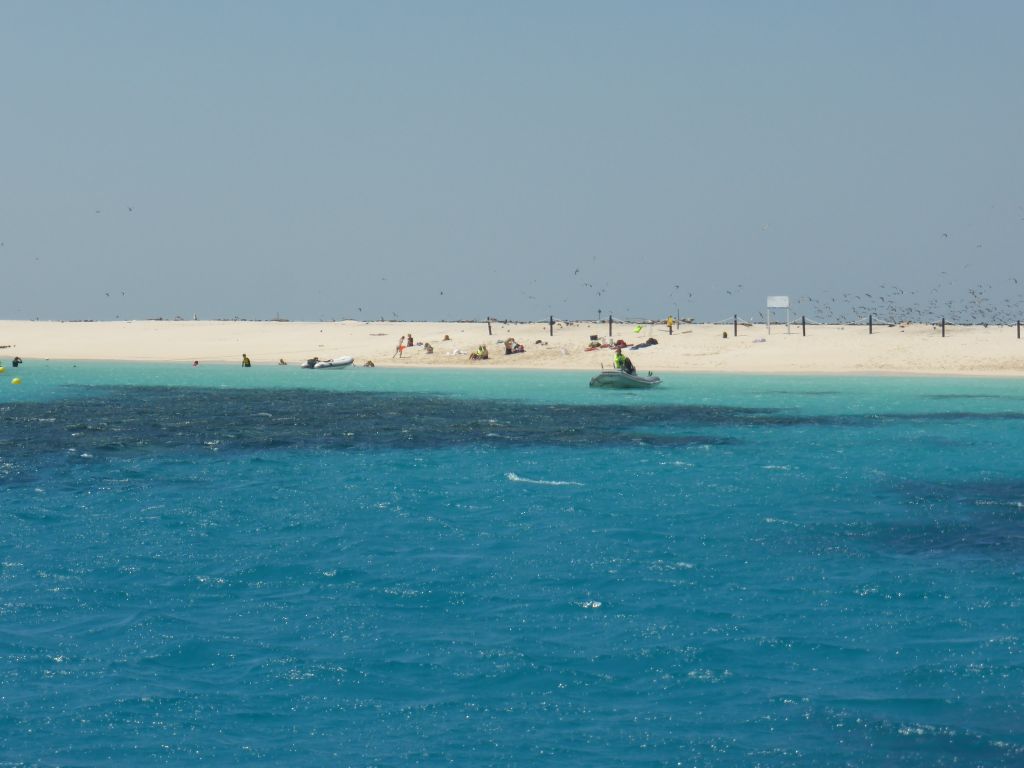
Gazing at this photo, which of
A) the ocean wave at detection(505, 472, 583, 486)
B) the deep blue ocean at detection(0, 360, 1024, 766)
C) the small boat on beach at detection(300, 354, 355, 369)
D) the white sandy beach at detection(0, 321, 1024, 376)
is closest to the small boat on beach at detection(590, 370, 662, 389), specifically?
the white sandy beach at detection(0, 321, 1024, 376)

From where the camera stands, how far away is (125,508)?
27.2 m

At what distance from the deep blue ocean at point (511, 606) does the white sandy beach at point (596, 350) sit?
53538 mm

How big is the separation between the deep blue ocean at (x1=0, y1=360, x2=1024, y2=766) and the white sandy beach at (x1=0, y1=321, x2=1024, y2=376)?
53.5m

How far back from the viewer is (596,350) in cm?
9919

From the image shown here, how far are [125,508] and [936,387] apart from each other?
58.1 metres

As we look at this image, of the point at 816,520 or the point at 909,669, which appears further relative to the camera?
the point at 816,520

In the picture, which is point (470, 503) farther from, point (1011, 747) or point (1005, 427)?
point (1005, 427)

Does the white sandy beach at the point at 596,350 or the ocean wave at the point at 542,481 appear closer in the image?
the ocean wave at the point at 542,481

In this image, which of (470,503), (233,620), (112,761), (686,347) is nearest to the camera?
(112,761)

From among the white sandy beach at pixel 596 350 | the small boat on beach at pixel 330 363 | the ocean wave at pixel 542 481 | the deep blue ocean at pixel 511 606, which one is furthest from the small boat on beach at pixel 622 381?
the ocean wave at pixel 542 481

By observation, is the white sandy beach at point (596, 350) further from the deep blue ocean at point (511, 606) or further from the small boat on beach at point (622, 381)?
the deep blue ocean at point (511, 606)

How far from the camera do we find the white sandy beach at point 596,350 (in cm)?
9156

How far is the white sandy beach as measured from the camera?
9156 centimetres

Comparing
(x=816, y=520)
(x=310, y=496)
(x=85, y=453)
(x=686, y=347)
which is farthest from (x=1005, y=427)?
(x=686, y=347)
